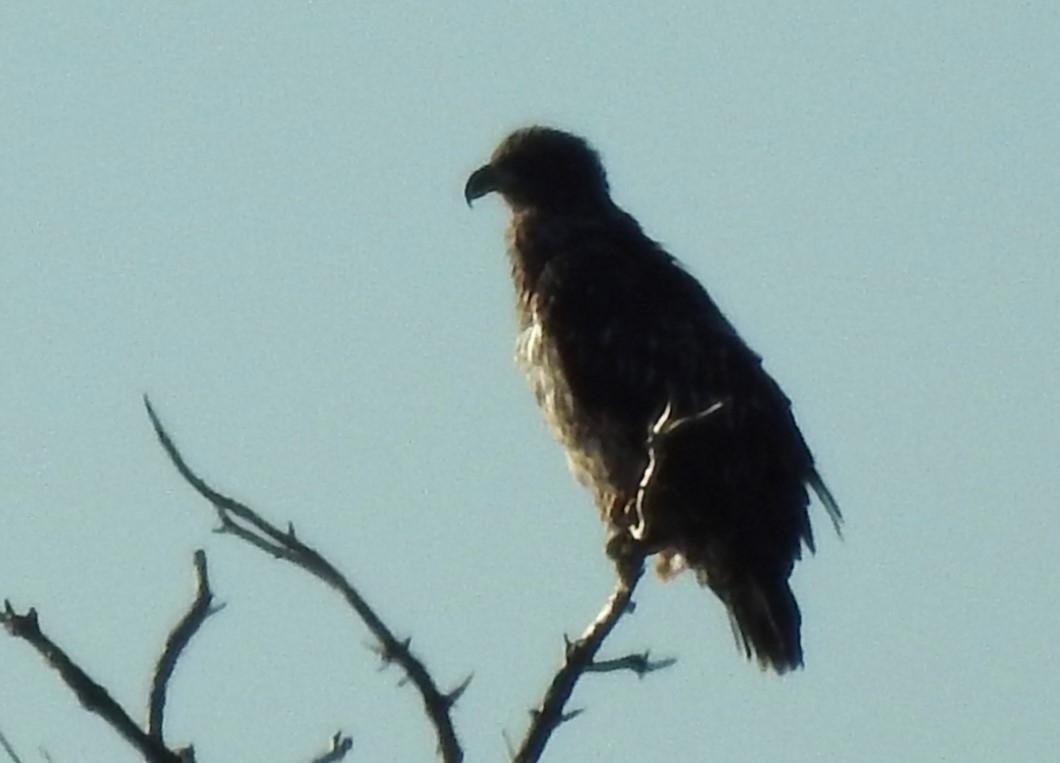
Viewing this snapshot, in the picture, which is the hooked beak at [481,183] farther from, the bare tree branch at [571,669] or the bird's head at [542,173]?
the bare tree branch at [571,669]

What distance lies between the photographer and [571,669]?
17.3 feet

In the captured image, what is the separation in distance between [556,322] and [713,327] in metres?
0.58

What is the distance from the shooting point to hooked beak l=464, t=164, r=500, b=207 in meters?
9.49

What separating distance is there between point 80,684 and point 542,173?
549 cm

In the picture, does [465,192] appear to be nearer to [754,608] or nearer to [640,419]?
[640,419]

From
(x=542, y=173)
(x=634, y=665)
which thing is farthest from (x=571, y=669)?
(x=542, y=173)

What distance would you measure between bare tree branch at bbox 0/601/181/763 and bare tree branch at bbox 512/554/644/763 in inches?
37.9

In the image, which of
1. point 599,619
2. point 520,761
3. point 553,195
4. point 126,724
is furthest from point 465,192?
point 126,724

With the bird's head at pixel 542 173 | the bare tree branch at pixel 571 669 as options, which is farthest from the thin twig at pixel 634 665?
the bird's head at pixel 542 173

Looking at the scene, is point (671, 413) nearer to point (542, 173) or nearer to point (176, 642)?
point (542, 173)

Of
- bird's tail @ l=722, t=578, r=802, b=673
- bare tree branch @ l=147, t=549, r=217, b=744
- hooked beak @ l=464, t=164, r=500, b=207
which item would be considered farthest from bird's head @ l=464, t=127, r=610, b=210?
bare tree branch @ l=147, t=549, r=217, b=744

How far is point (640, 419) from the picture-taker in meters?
7.94

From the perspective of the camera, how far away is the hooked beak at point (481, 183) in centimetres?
949

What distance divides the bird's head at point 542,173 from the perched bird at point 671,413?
1.20 feet
